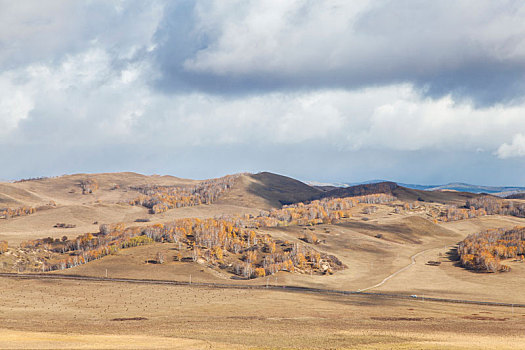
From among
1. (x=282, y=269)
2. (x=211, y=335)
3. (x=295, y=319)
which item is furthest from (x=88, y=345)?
(x=282, y=269)

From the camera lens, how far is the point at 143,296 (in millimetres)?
141750

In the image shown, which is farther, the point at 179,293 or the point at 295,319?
the point at 179,293

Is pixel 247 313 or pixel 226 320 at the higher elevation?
pixel 226 320

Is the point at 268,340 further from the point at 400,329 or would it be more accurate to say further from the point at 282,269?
the point at 282,269

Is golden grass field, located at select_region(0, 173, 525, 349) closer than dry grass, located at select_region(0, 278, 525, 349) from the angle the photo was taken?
No

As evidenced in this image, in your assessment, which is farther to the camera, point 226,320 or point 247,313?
point 247,313

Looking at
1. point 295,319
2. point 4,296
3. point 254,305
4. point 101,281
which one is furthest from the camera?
point 101,281

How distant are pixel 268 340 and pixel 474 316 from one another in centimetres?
5881

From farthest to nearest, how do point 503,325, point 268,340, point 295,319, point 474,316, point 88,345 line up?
point 474,316, point 295,319, point 503,325, point 268,340, point 88,345

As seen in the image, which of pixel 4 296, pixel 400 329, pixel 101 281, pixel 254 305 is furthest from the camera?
pixel 101 281

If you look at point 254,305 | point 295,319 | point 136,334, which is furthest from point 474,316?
point 136,334

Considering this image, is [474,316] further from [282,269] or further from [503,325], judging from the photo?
[282,269]

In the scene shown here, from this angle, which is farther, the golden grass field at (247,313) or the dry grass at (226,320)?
the golden grass field at (247,313)

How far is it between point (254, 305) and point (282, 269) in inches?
2731
